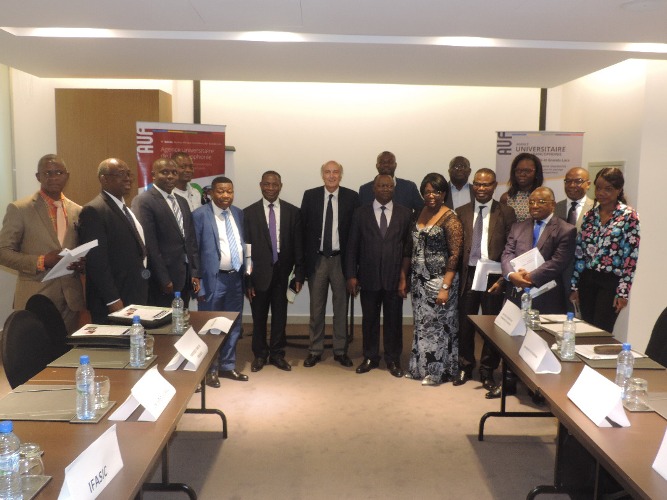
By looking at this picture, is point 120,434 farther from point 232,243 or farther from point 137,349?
point 232,243

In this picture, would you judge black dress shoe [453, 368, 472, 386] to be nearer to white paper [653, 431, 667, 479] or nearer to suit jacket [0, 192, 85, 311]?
suit jacket [0, 192, 85, 311]

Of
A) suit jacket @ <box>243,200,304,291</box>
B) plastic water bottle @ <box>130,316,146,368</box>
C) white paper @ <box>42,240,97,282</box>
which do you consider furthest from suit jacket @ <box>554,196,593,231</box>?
white paper @ <box>42,240,97,282</box>

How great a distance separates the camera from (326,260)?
199 inches

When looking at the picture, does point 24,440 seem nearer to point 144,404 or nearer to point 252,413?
point 144,404

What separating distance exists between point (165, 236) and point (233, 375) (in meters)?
1.33

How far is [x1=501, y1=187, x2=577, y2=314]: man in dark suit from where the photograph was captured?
3.81m

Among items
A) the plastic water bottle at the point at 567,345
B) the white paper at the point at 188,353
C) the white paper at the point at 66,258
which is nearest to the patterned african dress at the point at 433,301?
the plastic water bottle at the point at 567,345

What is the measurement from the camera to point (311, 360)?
5.09 meters

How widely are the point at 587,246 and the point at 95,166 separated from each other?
483 centimetres

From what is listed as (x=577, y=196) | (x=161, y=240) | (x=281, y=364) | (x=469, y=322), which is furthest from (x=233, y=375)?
(x=577, y=196)

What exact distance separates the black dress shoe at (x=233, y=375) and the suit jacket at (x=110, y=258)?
1236 millimetres

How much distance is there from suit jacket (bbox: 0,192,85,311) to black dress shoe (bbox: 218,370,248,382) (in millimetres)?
1409

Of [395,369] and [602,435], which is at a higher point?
[602,435]

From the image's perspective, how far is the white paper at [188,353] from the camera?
2488 millimetres
